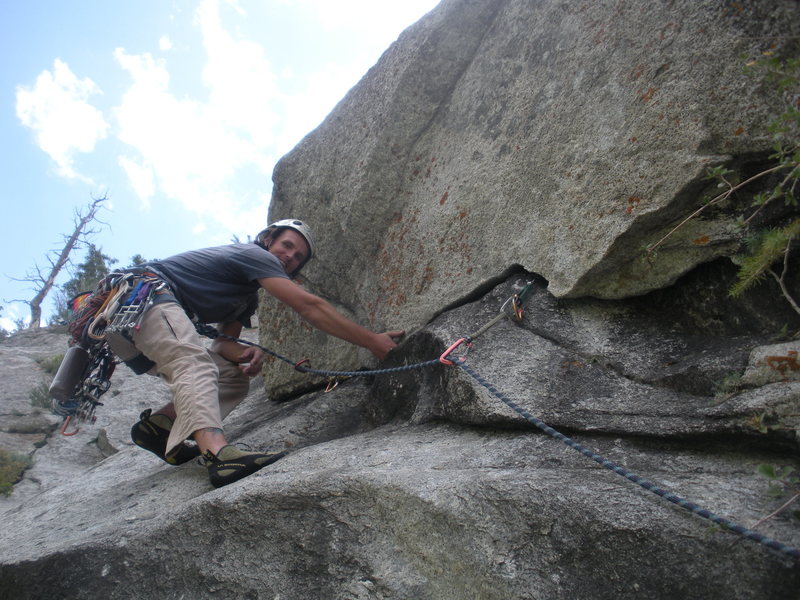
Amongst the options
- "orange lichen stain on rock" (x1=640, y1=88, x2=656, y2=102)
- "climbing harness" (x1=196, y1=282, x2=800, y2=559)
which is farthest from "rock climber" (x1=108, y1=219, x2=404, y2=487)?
"orange lichen stain on rock" (x1=640, y1=88, x2=656, y2=102)

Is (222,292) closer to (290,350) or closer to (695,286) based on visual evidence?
(290,350)

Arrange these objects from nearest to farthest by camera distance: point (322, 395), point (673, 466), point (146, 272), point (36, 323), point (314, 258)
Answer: point (673, 466) < point (146, 272) < point (322, 395) < point (314, 258) < point (36, 323)

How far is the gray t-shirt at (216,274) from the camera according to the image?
4074mm

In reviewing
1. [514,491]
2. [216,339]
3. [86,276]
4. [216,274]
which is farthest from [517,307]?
[86,276]

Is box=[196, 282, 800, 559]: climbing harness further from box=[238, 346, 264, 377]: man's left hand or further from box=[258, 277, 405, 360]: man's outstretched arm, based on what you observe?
box=[258, 277, 405, 360]: man's outstretched arm

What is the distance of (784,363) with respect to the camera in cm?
241

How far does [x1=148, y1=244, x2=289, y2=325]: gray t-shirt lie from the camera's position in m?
4.07

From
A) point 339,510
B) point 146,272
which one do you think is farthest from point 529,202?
point 146,272

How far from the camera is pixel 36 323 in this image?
20188 millimetres

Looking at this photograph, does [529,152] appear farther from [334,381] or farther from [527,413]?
[334,381]

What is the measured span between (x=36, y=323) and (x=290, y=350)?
18601mm

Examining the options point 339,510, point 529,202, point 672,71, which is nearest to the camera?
point 339,510

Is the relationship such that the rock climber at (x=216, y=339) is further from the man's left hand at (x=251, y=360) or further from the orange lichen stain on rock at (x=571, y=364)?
the orange lichen stain on rock at (x=571, y=364)

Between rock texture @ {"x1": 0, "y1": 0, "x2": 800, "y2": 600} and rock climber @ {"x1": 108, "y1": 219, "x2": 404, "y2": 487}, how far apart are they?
1.14 ft
